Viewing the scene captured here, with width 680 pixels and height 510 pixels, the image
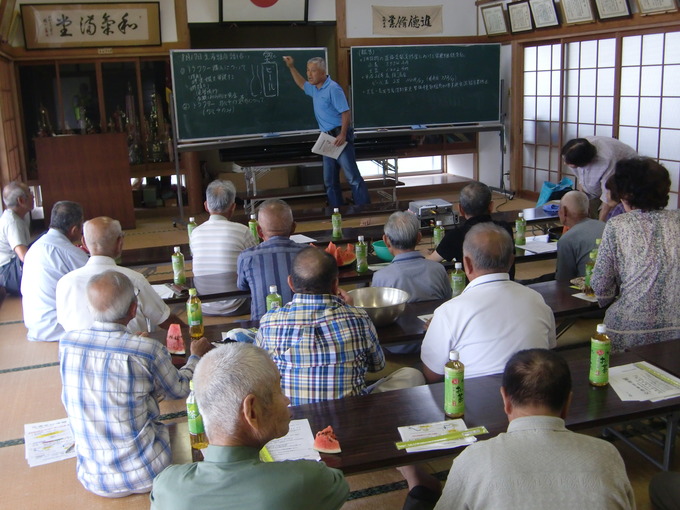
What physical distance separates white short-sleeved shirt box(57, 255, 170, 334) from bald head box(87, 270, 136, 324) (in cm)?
76

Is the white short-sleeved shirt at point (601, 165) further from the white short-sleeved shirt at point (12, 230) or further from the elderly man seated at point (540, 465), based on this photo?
the white short-sleeved shirt at point (12, 230)

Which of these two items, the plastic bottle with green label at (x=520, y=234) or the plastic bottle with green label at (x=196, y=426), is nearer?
the plastic bottle with green label at (x=196, y=426)

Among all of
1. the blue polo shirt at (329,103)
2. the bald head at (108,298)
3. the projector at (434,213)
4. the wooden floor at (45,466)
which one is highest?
the blue polo shirt at (329,103)

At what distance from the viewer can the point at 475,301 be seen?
91.2 inches

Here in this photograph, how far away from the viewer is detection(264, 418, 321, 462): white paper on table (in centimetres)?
186

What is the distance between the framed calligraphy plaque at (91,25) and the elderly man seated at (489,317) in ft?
19.9

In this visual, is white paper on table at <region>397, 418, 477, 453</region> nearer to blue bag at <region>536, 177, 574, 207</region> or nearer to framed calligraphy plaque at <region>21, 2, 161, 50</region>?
blue bag at <region>536, 177, 574, 207</region>

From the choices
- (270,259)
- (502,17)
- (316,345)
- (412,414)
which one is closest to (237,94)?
(502,17)

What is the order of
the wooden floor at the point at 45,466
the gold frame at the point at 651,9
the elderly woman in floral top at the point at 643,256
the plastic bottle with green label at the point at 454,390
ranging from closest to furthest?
1. the plastic bottle with green label at the point at 454,390
2. the wooden floor at the point at 45,466
3. the elderly woman in floral top at the point at 643,256
4. the gold frame at the point at 651,9

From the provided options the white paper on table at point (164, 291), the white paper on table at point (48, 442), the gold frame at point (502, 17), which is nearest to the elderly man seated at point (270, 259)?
the white paper on table at point (164, 291)

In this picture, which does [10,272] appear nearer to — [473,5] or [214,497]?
[214,497]

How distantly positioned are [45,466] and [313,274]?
1.38m

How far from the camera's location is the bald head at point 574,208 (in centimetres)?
389

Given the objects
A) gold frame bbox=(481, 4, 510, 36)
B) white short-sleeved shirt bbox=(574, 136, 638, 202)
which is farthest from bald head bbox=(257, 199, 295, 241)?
gold frame bbox=(481, 4, 510, 36)
